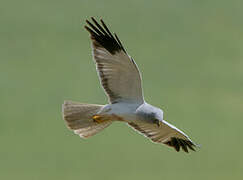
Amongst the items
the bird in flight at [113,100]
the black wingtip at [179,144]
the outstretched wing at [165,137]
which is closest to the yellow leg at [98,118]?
the bird in flight at [113,100]

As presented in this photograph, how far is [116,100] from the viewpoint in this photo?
990cm

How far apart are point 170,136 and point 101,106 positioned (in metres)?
1.40

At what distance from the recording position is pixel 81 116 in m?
9.95

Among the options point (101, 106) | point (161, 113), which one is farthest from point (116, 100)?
point (161, 113)

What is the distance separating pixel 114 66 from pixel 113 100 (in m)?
0.66

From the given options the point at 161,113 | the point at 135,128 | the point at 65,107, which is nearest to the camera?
the point at 161,113

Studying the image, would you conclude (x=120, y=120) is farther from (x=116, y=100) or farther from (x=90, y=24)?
(x=90, y=24)

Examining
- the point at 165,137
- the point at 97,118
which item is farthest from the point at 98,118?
the point at 165,137

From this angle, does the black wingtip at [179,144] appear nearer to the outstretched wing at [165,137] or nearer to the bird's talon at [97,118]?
the outstretched wing at [165,137]

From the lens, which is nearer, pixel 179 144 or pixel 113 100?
pixel 113 100

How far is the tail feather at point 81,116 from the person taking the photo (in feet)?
32.4

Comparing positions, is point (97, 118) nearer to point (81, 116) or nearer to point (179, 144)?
point (81, 116)

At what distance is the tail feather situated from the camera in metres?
9.87

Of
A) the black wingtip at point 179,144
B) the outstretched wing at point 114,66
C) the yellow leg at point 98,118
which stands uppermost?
the outstretched wing at point 114,66
